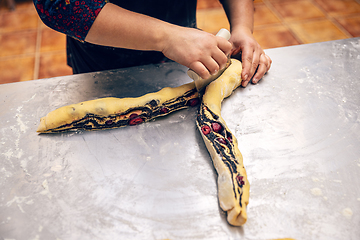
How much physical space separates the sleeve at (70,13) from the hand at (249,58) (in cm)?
48

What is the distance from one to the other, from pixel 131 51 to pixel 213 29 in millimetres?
1470

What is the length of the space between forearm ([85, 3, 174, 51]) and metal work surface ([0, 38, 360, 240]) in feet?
0.61

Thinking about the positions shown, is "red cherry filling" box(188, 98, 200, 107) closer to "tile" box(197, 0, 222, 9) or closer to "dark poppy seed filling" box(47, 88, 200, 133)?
"dark poppy seed filling" box(47, 88, 200, 133)

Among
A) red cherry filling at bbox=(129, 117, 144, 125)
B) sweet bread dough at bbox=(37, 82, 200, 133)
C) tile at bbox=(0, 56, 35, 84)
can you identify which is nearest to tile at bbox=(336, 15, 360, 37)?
sweet bread dough at bbox=(37, 82, 200, 133)

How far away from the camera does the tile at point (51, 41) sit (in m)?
2.10

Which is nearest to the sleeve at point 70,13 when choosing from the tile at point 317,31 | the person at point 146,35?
the person at point 146,35

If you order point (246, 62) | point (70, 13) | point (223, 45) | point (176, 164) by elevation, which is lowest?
point (176, 164)

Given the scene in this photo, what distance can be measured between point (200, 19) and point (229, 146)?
1919 millimetres

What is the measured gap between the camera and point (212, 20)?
231cm

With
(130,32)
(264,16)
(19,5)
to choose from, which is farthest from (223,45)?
(19,5)

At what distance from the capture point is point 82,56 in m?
0.94

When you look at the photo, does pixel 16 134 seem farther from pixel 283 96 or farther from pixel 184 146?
pixel 283 96

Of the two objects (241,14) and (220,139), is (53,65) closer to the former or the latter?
(241,14)

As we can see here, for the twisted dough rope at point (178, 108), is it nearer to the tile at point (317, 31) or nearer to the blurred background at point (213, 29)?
the blurred background at point (213, 29)
